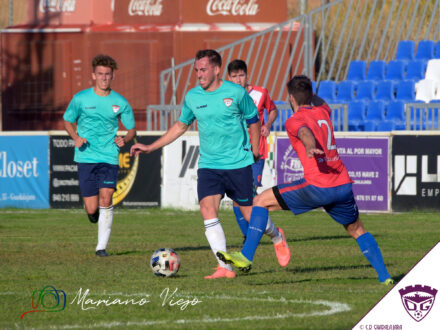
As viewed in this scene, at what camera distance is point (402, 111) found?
882 inches

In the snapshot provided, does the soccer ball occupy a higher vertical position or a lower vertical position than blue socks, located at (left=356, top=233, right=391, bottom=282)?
lower

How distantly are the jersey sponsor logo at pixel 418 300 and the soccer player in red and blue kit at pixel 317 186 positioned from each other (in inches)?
104

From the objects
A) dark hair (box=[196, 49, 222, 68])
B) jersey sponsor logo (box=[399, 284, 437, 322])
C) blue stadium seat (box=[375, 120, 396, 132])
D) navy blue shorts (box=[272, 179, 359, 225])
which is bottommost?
blue stadium seat (box=[375, 120, 396, 132])

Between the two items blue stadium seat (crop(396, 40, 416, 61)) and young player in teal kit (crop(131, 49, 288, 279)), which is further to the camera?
blue stadium seat (crop(396, 40, 416, 61))

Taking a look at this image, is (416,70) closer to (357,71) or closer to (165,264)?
(357,71)

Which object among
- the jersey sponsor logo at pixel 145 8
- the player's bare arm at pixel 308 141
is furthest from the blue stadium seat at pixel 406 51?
the player's bare arm at pixel 308 141

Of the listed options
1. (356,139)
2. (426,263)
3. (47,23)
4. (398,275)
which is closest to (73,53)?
(47,23)

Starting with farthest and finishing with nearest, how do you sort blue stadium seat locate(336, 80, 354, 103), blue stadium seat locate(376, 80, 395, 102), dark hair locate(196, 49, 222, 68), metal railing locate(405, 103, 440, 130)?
blue stadium seat locate(336, 80, 354, 103) → blue stadium seat locate(376, 80, 395, 102) → metal railing locate(405, 103, 440, 130) → dark hair locate(196, 49, 222, 68)

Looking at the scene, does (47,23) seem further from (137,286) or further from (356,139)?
(137,286)

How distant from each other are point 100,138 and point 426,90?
1267cm

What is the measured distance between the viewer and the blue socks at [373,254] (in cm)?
892

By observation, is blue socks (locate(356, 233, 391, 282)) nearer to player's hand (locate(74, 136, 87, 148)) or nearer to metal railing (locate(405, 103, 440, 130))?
player's hand (locate(74, 136, 87, 148))

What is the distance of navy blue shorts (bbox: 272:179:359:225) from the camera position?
8820 mm

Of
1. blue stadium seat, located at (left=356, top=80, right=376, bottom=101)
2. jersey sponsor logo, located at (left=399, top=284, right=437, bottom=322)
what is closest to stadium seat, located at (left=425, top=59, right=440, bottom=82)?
blue stadium seat, located at (left=356, top=80, right=376, bottom=101)
